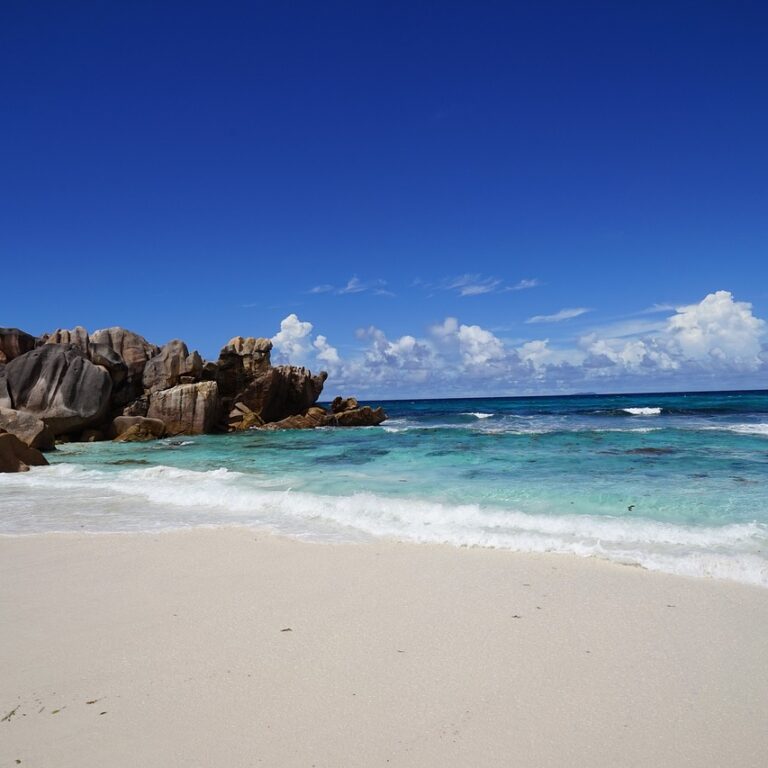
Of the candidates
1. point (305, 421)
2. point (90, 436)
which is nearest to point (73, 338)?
point (90, 436)

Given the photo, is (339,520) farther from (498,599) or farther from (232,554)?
(498,599)

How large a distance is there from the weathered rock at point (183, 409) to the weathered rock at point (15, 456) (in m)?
13.4

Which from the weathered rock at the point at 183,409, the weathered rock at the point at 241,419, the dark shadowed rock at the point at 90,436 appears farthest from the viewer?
the weathered rock at the point at 241,419

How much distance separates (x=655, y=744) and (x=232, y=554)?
201 inches

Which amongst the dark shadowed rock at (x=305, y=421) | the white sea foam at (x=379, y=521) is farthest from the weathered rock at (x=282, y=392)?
the white sea foam at (x=379, y=521)

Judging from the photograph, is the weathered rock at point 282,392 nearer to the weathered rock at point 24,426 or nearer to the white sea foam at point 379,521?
the weathered rock at point 24,426

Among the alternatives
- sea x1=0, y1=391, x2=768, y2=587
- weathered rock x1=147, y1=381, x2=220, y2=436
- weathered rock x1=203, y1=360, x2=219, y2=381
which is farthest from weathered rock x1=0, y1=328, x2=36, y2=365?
sea x1=0, y1=391, x2=768, y2=587

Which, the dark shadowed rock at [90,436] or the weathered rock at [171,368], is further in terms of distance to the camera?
the weathered rock at [171,368]

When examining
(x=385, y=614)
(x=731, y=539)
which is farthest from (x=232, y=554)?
(x=731, y=539)

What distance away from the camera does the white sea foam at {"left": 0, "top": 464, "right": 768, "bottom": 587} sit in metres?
6.60

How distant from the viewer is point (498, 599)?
511 centimetres

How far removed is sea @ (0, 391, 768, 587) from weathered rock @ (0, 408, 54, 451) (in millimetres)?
2016

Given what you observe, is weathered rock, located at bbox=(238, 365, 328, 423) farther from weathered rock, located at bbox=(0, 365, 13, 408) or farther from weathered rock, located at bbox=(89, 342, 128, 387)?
weathered rock, located at bbox=(0, 365, 13, 408)

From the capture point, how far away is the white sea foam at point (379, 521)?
6.60 metres
